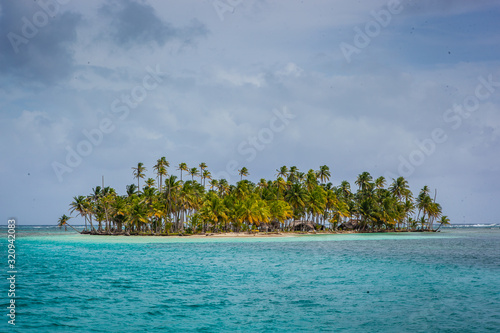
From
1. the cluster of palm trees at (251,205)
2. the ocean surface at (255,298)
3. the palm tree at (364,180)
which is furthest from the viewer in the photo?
the palm tree at (364,180)

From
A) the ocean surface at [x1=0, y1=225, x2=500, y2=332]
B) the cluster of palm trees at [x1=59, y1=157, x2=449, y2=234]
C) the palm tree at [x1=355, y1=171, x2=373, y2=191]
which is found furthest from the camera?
the palm tree at [x1=355, y1=171, x2=373, y2=191]

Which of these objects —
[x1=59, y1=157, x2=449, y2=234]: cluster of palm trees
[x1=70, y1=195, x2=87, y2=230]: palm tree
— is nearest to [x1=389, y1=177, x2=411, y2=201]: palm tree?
[x1=59, y1=157, x2=449, y2=234]: cluster of palm trees

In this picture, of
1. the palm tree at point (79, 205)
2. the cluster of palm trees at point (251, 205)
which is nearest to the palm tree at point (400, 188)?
the cluster of palm trees at point (251, 205)

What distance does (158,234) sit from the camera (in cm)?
9594

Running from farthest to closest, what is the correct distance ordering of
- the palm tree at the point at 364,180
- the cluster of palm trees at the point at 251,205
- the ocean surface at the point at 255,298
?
1. the palm tree at the point at 364,180
2. the cluster of palm trees at the point at 251,205
3. the ocean surface at the point at 255,298

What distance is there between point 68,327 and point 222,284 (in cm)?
1056

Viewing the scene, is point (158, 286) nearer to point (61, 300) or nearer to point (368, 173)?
point (61, 300)

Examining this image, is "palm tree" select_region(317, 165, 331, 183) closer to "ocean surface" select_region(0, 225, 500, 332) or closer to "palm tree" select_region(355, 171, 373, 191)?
"palm tree" select_region(355, 171, 373, 191)

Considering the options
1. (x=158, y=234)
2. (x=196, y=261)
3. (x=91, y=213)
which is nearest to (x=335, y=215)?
(x=158, y=234)

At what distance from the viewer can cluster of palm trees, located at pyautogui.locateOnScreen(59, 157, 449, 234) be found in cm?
9269

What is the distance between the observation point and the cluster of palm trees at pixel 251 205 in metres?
92.7

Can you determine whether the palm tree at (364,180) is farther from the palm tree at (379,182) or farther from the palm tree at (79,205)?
the palm tree at (79,205)

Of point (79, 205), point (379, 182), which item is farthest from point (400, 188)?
point (79, 205)

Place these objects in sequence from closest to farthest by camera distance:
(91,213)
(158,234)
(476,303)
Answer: (476,303), (158,234), (91,213)
